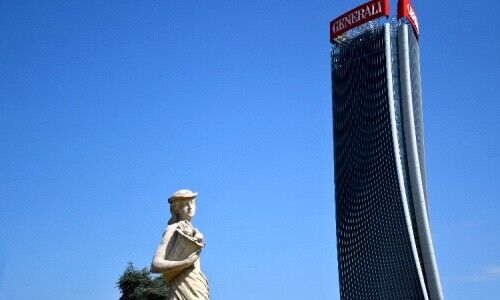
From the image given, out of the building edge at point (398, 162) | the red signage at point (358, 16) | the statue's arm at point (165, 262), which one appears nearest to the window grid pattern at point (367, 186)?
the building edge at point (398, 162)

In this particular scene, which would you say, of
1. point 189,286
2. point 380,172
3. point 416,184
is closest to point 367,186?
point 380,172

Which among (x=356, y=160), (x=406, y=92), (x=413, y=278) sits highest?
(x=406, y=92)

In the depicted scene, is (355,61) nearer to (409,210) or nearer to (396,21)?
(396,21)

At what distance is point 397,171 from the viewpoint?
285 ft

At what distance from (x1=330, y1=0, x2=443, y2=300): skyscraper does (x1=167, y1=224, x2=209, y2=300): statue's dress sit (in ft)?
259

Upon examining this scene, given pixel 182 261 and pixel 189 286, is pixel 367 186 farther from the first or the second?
pixel 182 261

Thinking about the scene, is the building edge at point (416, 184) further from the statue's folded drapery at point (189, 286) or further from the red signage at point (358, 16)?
the statue's folded drapery at point (189, 286)

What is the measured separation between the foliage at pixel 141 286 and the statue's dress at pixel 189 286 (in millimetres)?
41841

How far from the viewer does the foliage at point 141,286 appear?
51031mm

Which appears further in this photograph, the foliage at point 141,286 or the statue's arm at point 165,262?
the foliage at point 141,286

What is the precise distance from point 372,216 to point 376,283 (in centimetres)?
880

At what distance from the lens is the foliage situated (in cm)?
5103

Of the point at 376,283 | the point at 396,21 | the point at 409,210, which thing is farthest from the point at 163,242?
the point at 396,21

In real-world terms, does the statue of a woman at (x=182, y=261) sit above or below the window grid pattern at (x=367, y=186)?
below
